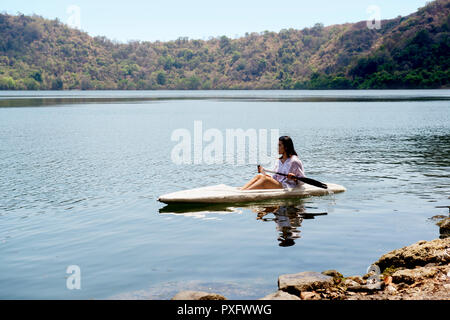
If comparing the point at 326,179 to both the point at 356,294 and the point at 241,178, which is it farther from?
the point at 356,294

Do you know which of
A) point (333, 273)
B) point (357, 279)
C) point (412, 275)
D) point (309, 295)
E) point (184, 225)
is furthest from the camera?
point (184, 225)

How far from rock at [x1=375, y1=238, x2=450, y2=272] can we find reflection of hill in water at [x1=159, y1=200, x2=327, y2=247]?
2.84m

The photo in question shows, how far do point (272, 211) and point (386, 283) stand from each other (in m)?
5.65

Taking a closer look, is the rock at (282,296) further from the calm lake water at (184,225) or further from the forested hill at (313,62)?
the forested hill at (313,62)

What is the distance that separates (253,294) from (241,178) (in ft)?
34.6

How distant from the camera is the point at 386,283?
23.9ft

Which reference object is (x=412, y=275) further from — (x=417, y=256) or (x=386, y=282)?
(x=417, y=256)

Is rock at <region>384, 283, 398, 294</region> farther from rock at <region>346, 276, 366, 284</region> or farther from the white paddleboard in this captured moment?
the white paddleboard

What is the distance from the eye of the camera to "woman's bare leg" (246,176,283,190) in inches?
527

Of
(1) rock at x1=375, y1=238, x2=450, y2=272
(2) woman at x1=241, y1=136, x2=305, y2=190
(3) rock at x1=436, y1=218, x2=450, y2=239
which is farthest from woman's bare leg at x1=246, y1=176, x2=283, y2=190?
(1) rock at x1=375, y1=238, x2=450, y2=272

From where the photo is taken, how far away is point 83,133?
36.8 meters

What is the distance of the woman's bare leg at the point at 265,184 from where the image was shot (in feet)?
43.9

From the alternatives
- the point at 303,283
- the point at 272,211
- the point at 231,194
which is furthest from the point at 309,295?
the point at 231,194

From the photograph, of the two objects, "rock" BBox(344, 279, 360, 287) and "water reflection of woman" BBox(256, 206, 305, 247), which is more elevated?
"rock" BBox(344, 279, 360, 287)
